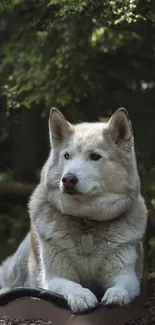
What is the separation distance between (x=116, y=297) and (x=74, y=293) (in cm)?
30

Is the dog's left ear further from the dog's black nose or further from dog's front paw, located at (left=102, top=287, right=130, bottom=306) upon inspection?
dog's front paw, located at (left=102, top=287, right=130, bottom=306)

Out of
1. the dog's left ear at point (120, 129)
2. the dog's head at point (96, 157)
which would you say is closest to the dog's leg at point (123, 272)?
the dog's head at point (96, 157)

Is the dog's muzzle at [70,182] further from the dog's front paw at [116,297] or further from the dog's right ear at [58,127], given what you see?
the dog's front paw at [116,297]

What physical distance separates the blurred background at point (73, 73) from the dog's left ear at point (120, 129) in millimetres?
1144

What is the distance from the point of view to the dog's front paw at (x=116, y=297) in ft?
17.3

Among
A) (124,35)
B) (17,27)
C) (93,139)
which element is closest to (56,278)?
(93,139)

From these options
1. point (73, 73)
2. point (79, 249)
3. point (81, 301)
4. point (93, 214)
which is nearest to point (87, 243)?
point (79, 249)

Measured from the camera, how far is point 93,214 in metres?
5.81

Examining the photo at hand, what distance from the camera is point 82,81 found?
9.32 meters

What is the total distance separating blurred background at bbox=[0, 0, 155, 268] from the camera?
7.94 metres

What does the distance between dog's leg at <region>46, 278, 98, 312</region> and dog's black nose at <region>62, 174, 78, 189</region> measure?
0.73 metres

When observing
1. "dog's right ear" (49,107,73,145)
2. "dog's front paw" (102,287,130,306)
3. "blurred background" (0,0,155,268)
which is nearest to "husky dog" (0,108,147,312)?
"dog's right ear" (49,107,73,145)

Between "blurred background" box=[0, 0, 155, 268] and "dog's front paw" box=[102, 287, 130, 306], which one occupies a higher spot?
"blurred background" box=[0, 0, 155, 268]

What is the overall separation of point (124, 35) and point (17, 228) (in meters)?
3.17
